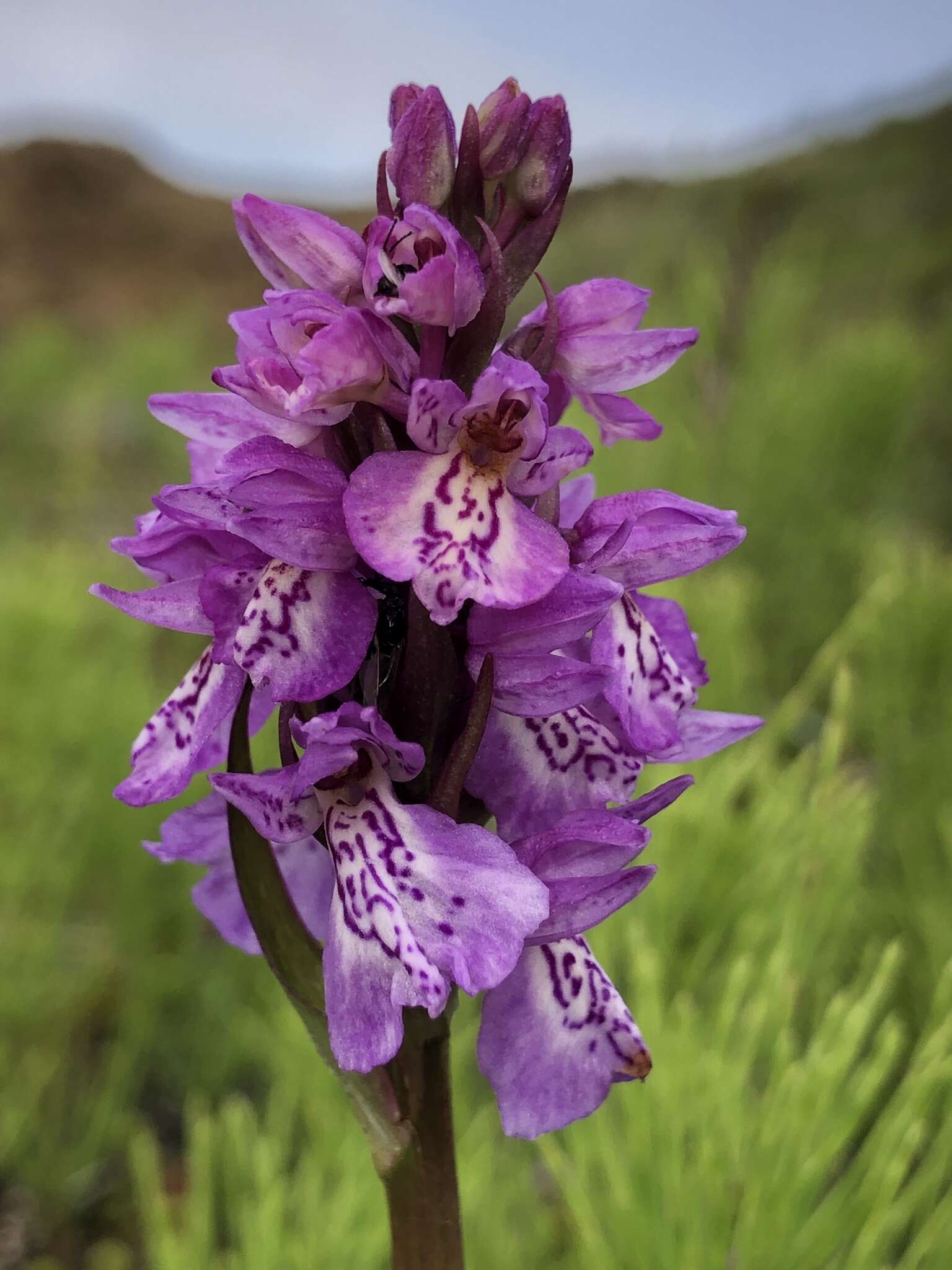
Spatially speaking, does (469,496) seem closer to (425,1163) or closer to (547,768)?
(547,768)

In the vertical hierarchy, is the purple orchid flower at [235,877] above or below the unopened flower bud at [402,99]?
below

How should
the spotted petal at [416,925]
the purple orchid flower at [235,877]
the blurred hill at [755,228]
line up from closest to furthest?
1. the spotted petal at [416,925]
2. the purple orchid flower at [235,877]
3. the blurred hill at [755,228]

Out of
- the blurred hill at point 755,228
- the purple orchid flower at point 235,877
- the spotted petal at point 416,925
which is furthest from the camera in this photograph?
the blurred hill at point 755,228

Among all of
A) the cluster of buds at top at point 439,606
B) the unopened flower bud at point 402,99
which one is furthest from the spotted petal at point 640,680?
the unopened flower bud at point 402,99

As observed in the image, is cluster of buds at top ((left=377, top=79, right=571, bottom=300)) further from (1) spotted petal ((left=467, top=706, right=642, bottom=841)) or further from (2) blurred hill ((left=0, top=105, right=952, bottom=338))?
(2) blurred hill ((left=0, top=105, right=952, bottom=338))

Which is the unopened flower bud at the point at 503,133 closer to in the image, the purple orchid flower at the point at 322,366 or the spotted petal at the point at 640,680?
the purple orchid flower at the point at 322,366

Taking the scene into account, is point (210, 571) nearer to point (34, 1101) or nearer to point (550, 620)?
point (550, 620)

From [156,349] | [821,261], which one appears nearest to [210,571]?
[821,261]
